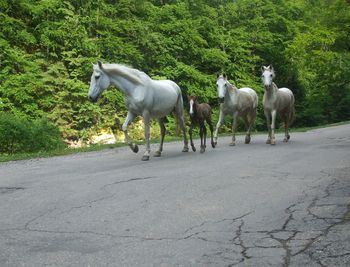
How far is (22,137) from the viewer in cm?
1430

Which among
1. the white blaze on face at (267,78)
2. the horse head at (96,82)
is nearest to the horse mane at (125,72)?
the horse head at (96,82)

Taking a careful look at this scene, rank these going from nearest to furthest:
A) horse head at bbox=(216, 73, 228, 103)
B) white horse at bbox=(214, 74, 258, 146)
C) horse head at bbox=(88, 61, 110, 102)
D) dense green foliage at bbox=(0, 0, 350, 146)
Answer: horse head at bbox=(88, 61, 110, 102), horse head at bbox=(216, 73, 228, 103), white horse at bbox=(214, 74, 258, 146), dense green foliage at bbox=(0, 0, 350, 146)

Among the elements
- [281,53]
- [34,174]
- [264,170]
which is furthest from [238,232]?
[281,53]

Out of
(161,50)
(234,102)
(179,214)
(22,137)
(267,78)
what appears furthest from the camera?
(161,50)

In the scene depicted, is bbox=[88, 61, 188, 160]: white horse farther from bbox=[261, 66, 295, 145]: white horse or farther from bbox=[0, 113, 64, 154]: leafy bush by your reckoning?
bbox=[0, 113, 64, 154]: leafy bush

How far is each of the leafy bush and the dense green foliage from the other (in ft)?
10.9

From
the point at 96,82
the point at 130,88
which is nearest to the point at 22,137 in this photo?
the point at 96,82

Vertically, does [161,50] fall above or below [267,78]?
above

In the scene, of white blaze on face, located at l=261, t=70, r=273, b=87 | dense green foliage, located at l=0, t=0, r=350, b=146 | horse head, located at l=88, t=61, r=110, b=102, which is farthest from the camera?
dense green foliage, located at l=0, t=0, r=350, b=146

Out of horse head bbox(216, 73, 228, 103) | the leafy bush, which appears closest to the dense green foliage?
the leafy bush

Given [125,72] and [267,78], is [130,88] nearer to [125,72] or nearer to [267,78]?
[125,72]

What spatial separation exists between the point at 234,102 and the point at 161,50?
11.6 m

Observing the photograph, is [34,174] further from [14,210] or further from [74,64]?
[74,64]

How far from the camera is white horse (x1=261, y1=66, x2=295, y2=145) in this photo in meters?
13.8
